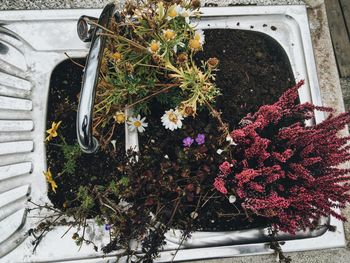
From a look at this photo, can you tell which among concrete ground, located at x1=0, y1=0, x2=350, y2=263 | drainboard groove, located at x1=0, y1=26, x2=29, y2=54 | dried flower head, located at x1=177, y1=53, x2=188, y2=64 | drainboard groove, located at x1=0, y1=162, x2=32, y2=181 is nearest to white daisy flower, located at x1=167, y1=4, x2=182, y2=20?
dried flower head, located at x1=177, y1=53, x2=188, y2=64

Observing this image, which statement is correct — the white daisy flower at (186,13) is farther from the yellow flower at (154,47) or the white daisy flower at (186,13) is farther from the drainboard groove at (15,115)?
the drainboard groove at (15,115)

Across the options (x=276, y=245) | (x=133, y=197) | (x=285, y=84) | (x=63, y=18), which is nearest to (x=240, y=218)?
(x=276, y=245)

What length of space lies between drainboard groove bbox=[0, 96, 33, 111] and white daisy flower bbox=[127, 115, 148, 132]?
1.16 feet

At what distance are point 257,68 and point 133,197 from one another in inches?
23.9

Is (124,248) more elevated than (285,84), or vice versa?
(285,84)

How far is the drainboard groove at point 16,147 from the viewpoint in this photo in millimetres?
1333

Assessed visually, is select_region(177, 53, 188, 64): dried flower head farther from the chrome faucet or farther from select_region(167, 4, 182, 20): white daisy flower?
the chrome faucet

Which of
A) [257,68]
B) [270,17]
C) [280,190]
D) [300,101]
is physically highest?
[270,17]

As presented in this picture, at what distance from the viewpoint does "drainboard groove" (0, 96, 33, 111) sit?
1349 mm

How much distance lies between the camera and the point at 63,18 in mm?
1373

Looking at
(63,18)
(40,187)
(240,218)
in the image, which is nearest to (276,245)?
(240,218)

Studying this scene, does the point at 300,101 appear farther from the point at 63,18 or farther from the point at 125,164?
the point at 63,18

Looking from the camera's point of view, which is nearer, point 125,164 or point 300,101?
point 125,164

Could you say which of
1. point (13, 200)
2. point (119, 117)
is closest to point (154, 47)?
point (119, 117)
